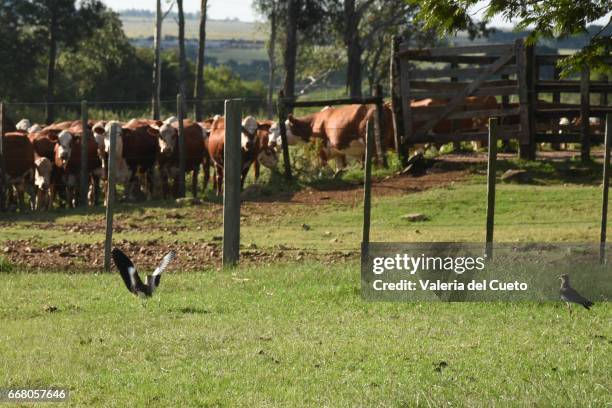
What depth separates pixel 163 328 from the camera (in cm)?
1153

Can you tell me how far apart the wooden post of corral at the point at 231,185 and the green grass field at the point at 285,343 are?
0.35 meters

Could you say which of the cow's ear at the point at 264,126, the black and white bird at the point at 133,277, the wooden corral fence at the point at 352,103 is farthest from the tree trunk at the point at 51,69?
the black and white bird at the point at 133,277

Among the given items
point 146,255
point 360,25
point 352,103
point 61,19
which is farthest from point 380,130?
point 360,25

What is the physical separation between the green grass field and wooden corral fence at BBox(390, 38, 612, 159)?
10496 mm

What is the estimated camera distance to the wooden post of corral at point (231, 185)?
1638 centimetres

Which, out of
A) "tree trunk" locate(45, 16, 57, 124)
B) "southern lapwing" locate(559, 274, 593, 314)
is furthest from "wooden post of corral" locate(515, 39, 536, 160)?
"tree trunk" locate(45, 16, 57, 124)

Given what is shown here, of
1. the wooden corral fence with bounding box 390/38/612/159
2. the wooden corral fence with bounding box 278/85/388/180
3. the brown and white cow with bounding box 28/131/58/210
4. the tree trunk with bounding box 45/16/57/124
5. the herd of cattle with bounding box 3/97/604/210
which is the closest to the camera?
the wooden corral fence with bounding box 390/38/612/159

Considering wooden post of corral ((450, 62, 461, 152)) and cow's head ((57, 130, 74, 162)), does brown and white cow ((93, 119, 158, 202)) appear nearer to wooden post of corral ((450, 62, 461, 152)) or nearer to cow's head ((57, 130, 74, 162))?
cow's head ((57, 130, 74, 162))

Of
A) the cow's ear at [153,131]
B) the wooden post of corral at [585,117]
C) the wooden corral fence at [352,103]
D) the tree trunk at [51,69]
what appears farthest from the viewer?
the tree trunk at [51,69]

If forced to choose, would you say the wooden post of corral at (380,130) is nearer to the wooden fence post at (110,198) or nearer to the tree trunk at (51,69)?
the wooden fence post at (110,198)

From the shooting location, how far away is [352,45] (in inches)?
2159

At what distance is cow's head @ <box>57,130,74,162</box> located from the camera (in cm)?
2922

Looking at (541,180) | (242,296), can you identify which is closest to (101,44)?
(541,180)

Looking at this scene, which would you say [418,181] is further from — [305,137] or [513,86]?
[305,137]
